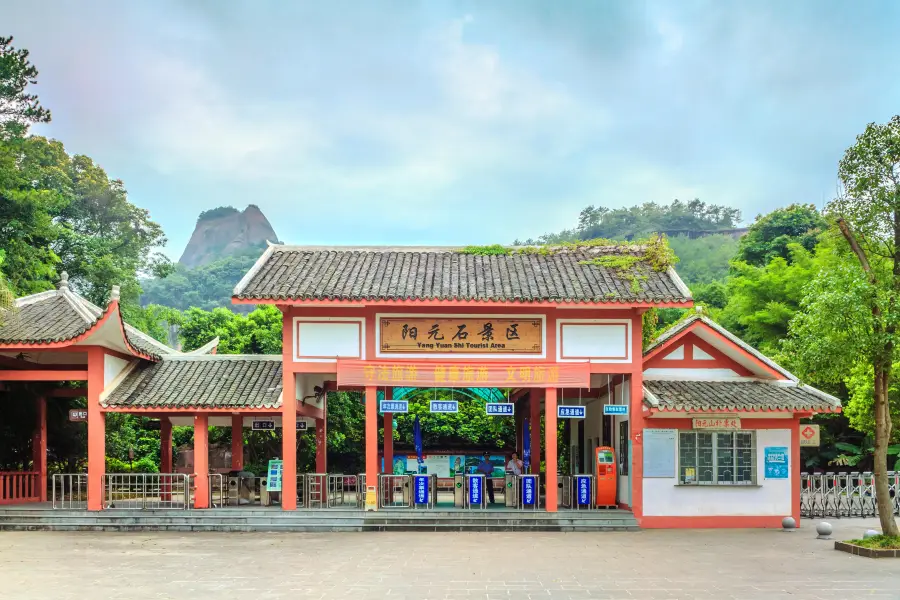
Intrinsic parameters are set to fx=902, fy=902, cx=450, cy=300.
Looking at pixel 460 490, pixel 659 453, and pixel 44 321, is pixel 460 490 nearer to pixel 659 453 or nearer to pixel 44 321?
pixel 659 453

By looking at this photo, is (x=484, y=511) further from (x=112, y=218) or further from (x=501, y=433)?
(x=112, y=218)

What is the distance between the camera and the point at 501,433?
101ft

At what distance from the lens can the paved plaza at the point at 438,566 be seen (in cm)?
1035

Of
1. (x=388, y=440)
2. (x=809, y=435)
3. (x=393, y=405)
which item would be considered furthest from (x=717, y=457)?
(x=388, y=440)

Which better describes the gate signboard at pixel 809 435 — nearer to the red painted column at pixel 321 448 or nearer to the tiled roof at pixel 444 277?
the tiled roof at pixel 444 277

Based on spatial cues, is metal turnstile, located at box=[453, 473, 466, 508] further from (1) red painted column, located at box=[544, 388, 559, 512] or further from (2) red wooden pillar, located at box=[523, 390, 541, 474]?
(2) red wooden pillar, located at box=[523, 390, 541, 474]

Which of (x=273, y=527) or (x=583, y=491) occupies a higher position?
(x=583, y=491)

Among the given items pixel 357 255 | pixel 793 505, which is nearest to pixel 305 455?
pixel 357 255

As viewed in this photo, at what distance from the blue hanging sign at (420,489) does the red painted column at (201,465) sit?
4.11 m

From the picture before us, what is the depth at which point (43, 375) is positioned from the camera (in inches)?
703

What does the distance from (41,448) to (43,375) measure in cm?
317

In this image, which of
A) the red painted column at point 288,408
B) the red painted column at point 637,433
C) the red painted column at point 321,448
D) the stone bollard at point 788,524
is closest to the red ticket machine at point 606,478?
the red painted column at point 637,433

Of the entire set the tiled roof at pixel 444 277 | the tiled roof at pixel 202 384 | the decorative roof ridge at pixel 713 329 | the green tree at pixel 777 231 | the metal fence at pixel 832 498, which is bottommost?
the metal fence at pixel 832 498

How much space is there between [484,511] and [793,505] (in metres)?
6.04
